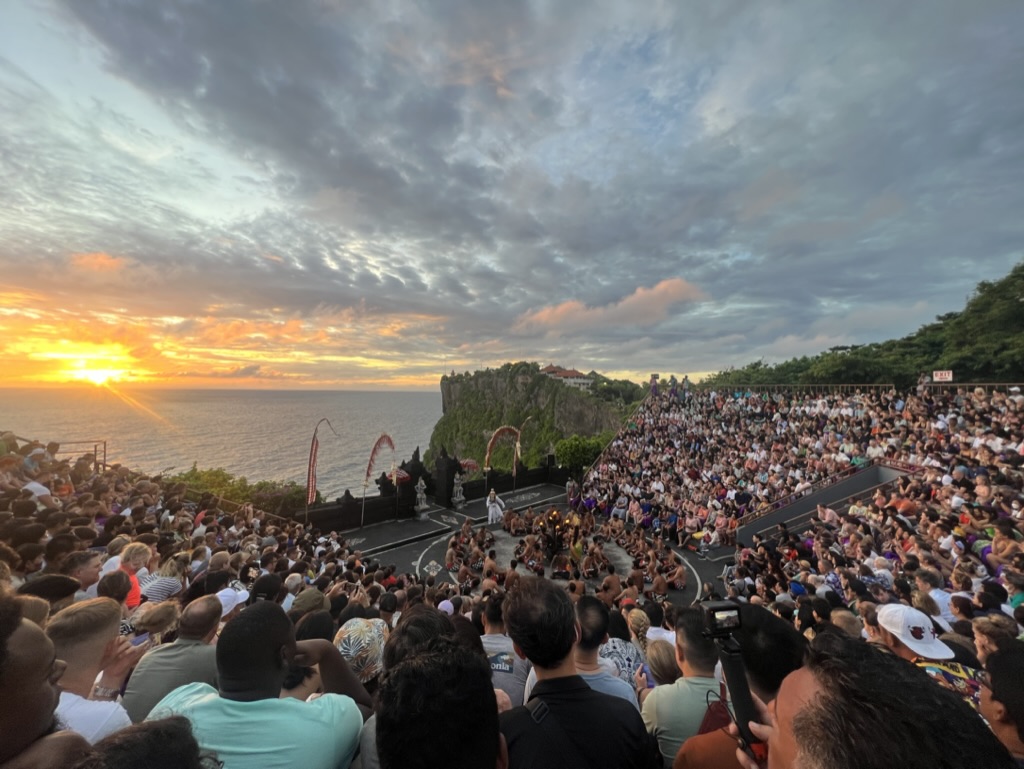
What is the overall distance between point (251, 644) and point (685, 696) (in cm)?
254

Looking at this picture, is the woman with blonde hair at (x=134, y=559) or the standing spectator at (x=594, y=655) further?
the woman with blonde hair at (x=134, y=559)

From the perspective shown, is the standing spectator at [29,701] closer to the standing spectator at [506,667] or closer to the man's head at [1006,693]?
the standing spectator at [506,667]

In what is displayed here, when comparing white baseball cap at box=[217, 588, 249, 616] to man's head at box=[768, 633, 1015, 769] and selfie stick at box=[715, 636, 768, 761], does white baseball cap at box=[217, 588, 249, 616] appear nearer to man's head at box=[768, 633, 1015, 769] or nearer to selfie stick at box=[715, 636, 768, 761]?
selfie stick at box=[715, 636, 768, 761]

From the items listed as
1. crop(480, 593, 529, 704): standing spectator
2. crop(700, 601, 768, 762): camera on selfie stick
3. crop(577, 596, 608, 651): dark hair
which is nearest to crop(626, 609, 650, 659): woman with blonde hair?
crop(480, 593, 529, 704): standing spectator

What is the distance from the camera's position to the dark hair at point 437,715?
1514 millimetres

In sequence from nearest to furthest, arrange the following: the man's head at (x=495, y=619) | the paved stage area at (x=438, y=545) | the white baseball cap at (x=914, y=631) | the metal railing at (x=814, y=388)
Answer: the white baseball cap at (x=914, y=631) < the man's head at (x=495, y=619) < the paved stage area at (x=438, y=545) < the metal railing at (x=814, y=388)

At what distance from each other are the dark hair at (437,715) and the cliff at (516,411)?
169 ft

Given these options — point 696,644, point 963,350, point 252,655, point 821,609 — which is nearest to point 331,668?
point 252,655

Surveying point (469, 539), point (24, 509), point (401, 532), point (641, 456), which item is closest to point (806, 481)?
point (641, 456)

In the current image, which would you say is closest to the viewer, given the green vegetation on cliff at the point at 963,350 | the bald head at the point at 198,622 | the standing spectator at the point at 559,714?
the standing spectator at the point at 559,714

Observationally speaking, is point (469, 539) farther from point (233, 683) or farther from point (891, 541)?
point (233, 683)

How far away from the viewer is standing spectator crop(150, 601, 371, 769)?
6.55 feet

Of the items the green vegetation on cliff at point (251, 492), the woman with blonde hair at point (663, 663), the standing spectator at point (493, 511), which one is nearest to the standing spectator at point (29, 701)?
the woman with blonde hair at point (663, 663)

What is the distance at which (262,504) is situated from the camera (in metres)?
20.5
